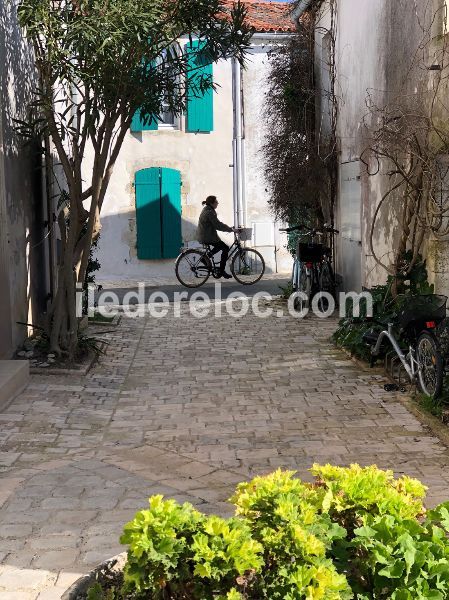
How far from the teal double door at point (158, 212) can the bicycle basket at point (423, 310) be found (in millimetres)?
11752

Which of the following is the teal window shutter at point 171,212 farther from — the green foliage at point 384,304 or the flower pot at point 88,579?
the flower pot at point 88,579

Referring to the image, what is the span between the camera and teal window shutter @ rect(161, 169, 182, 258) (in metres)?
18.6

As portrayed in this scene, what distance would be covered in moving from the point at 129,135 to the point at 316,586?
17008 millimetres

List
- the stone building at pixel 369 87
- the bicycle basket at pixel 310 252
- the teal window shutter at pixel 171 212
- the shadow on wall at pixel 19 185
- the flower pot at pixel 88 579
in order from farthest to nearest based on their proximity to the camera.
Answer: the teal window shutter at pixel 171 212 < the bicycle basket at pixel 310 252 < the shadow on wall at pixel 19 185 < the stone building at pixel 369 87 < the flower pot at pixel 88 579

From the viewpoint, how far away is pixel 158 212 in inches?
731

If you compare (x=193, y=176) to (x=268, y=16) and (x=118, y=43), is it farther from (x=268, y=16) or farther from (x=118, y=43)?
(x=118, y=43)

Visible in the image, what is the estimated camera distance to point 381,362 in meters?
8.82

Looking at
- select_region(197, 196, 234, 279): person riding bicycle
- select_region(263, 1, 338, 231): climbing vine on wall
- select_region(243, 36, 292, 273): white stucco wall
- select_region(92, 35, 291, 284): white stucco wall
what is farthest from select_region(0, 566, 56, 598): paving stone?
select_region(243, 36, 292, 273): white stucco wall

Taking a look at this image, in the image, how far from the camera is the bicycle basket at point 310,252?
12.3 meters

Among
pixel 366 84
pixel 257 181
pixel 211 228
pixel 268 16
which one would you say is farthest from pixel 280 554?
pixel 268 16

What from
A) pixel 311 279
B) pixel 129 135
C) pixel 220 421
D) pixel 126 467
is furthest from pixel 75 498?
pixel 129 135

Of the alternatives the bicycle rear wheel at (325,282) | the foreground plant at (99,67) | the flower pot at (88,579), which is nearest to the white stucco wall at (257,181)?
the bicycle rear wheel at (325,282)

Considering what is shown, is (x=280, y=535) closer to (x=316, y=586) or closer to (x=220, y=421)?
(x=316, y=586)

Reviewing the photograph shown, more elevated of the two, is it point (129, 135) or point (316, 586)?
point (129, 135)
